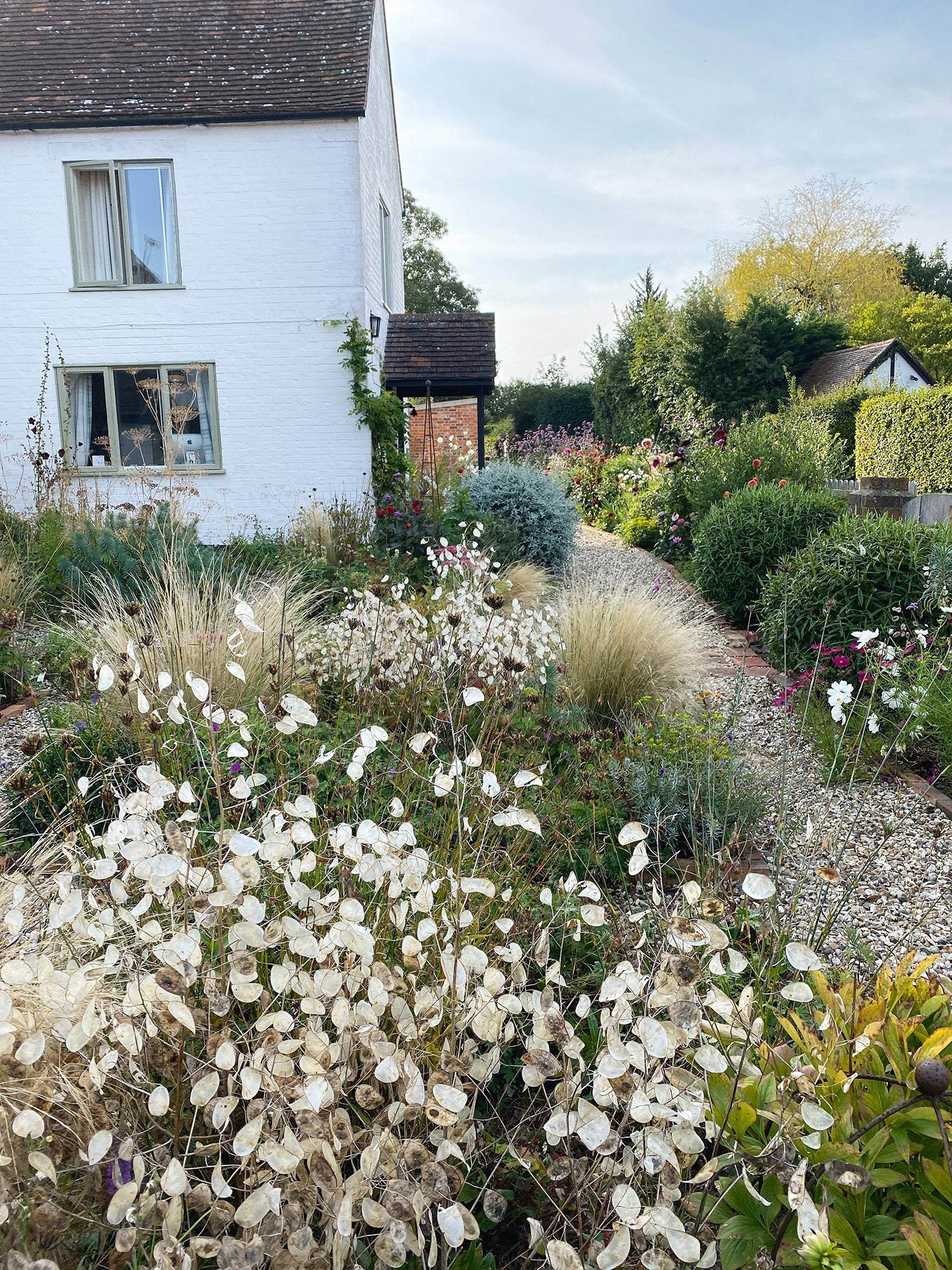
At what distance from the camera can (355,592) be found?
4691 mm

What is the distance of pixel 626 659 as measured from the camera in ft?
16.5

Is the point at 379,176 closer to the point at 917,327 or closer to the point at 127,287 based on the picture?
the point at 127,287

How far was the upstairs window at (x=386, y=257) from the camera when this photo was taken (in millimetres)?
13430

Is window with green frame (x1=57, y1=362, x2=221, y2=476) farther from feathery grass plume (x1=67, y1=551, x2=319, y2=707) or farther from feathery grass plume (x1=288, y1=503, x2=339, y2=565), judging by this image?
feathery grass plume (x1=67, y1=551, x2=319, y2=707)

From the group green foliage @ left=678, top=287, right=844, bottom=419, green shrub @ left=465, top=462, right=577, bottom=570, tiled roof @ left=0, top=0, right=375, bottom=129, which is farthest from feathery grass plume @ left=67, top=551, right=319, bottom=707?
green foliage @ left=678, top=287, right=844, bottom=419

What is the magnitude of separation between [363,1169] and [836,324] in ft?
73.6

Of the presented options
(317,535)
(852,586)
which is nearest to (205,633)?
(852,586)

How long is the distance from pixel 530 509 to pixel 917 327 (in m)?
27.6

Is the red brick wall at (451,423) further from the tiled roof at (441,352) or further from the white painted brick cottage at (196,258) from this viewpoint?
the white painted brick cottage at (196,258)

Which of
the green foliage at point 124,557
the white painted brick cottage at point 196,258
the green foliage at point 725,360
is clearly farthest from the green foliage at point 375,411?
the green foliage at point 725,360

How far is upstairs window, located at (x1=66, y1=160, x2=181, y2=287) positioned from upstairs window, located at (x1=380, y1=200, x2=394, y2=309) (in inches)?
121

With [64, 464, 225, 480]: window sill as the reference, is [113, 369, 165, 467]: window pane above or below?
above

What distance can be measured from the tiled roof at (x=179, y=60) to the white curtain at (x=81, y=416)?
3.13m

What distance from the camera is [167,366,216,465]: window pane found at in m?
11.7
